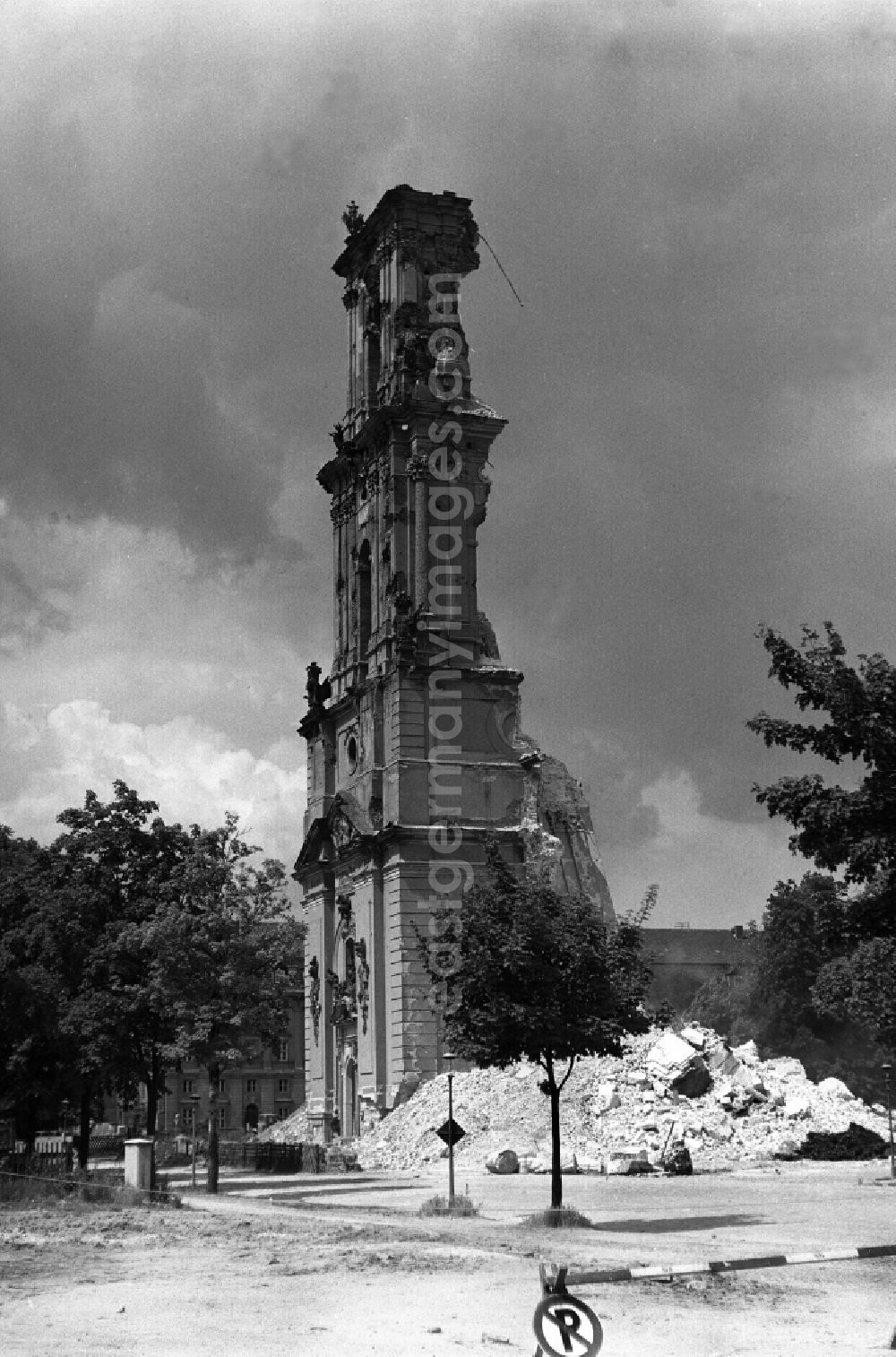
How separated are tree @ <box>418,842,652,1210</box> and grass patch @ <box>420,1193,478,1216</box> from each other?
90.7 inches

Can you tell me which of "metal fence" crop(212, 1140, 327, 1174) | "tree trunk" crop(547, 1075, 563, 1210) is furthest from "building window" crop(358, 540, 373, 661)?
"tree trunk" crop(547, 1075, 563, 1210)

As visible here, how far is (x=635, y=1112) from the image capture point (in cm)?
4825

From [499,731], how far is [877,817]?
1653 inches

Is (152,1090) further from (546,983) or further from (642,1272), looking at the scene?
(642,1272)

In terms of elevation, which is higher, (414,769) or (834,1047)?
(414,769)

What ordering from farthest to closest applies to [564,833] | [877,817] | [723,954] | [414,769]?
[723,954] → [564,833] → [414,769] → [877,817]

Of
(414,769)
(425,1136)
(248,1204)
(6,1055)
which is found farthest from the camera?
(414,769)

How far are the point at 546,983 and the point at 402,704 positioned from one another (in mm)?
33266

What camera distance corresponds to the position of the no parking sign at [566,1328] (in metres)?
9.13

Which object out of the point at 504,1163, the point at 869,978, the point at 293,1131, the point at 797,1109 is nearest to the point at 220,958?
the point at 504,1163

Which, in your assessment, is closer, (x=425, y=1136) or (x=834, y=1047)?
(x=425, y=1136)

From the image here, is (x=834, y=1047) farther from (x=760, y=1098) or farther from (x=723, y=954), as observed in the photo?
(x=723, y=954)

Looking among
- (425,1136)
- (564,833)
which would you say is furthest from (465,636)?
(425,1136)

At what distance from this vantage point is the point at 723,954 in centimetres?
12631
